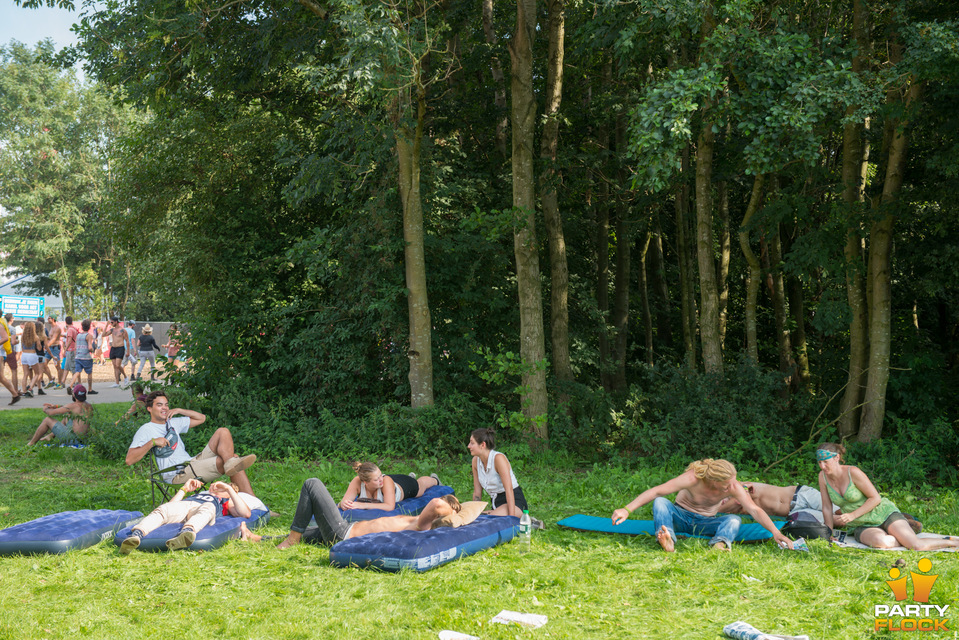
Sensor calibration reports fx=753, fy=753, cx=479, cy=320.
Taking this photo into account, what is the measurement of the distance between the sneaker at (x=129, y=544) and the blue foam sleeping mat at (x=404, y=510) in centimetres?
166

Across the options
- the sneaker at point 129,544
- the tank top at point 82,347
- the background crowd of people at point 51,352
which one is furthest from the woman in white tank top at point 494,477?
the tank top at point 82,347

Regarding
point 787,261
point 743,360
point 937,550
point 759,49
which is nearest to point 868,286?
point 787,261

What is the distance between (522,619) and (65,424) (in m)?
9.76

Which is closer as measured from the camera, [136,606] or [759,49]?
[136,606]

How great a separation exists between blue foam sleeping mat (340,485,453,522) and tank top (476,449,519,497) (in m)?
0.56

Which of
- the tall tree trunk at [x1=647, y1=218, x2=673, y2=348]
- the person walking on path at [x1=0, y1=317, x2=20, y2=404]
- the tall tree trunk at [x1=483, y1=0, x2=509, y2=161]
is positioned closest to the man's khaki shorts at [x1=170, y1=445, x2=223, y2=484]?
the tall tree trunk at [x1=483, y1=0, x2=509, y2=161]

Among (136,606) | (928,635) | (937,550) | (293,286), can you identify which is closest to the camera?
(928,635)

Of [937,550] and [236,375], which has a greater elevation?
[236,375]

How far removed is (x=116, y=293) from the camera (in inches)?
1820

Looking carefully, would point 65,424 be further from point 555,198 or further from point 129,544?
point 555,198

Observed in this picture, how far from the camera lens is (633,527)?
6.68m

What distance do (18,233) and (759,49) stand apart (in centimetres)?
4399

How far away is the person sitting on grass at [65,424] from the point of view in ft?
37.4

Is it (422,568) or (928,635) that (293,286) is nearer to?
(422,568)
